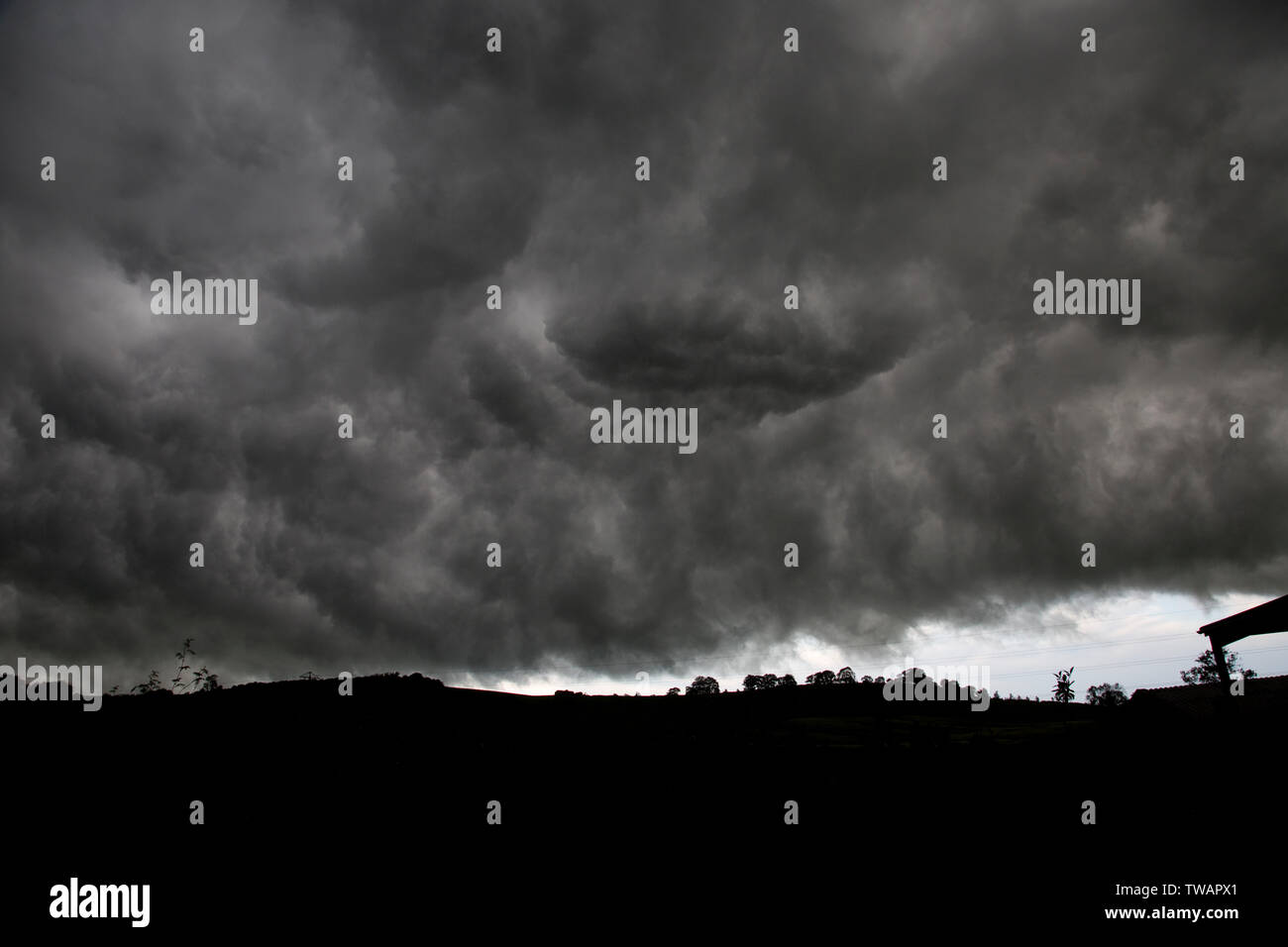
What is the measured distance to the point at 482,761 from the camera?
1759 cm

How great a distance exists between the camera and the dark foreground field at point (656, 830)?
1038 centimetres

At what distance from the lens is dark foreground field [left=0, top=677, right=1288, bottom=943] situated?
10383 mm

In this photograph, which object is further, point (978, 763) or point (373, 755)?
point (373, 755)

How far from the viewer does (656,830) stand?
13.2 meters

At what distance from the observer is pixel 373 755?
1906 cm
